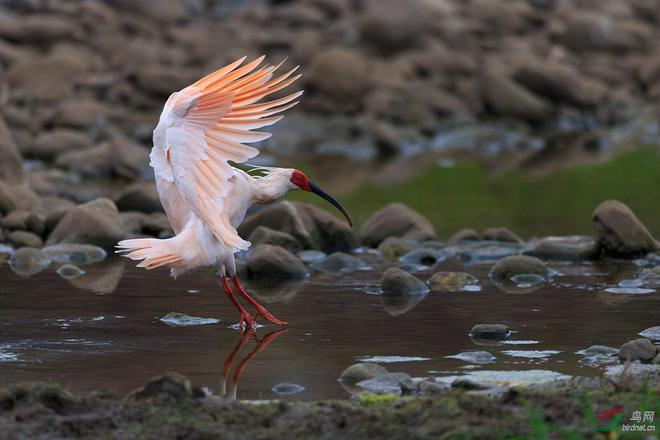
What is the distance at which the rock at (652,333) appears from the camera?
831 cm

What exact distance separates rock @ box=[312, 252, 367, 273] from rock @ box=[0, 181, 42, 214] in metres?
3.45

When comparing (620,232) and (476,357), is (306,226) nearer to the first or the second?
(620,232)

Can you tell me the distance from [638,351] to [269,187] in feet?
9.33

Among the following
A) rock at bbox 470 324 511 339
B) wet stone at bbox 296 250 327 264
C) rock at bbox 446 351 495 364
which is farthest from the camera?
wet stone at bbox 296 250 327 264

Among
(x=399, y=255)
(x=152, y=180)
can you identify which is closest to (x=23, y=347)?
(x=399, y=255)

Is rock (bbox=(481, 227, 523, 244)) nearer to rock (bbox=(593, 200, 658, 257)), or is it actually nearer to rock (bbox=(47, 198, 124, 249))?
rock (bbox=(593, 200, 658, 257))

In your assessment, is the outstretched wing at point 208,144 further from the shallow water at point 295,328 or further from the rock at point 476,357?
the rock at point 476,357

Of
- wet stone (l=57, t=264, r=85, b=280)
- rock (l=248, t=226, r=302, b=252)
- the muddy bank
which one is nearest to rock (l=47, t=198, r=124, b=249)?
wet stone (l=57, t=264, r=85, b=280)

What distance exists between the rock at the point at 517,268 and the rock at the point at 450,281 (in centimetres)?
26

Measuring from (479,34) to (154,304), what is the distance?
2062 centimetres

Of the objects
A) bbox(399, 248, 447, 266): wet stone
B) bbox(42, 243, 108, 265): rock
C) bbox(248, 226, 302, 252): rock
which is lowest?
bbox(399, 248, 447, 266): wet stone

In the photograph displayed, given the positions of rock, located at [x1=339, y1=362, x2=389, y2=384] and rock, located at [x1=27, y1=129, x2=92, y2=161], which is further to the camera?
rock, located at [x1=27, y1=129, x2=92, y2=161]

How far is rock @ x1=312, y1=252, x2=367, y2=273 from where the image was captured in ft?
37.0

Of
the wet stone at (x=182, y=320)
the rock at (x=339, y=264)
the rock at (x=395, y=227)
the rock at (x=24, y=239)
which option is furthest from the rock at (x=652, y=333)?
the rock at (x=24, y=239)
